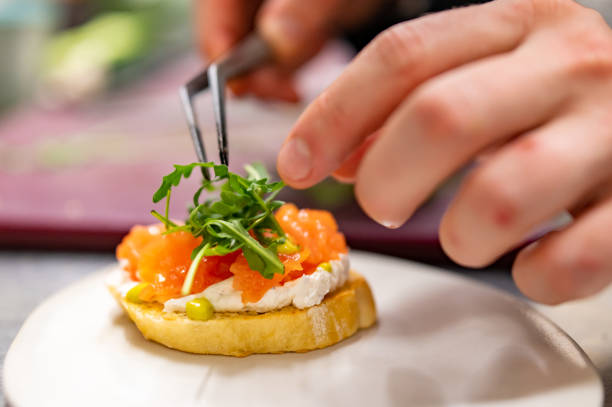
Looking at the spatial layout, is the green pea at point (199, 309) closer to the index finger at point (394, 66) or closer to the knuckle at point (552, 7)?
the index finger at point (394, 66)

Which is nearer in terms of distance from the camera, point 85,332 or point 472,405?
point 472,405

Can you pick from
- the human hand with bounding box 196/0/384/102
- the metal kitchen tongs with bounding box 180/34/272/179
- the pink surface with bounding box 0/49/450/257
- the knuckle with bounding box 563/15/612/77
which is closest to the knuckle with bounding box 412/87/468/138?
the knuckle with bounding box 563/15/612/77

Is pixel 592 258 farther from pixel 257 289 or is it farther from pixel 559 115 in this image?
pixel 257 289

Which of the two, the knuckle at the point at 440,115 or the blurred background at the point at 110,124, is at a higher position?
the knuckle at the point at 440,115

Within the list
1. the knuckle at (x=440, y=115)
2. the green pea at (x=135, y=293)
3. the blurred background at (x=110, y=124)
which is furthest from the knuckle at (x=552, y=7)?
the green pea at (x=135, y=293)

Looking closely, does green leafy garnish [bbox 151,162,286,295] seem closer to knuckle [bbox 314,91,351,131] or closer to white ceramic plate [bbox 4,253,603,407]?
white ceramic plate [bbox 4,253,603,407]

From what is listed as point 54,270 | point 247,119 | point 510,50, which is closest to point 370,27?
point 247,119
